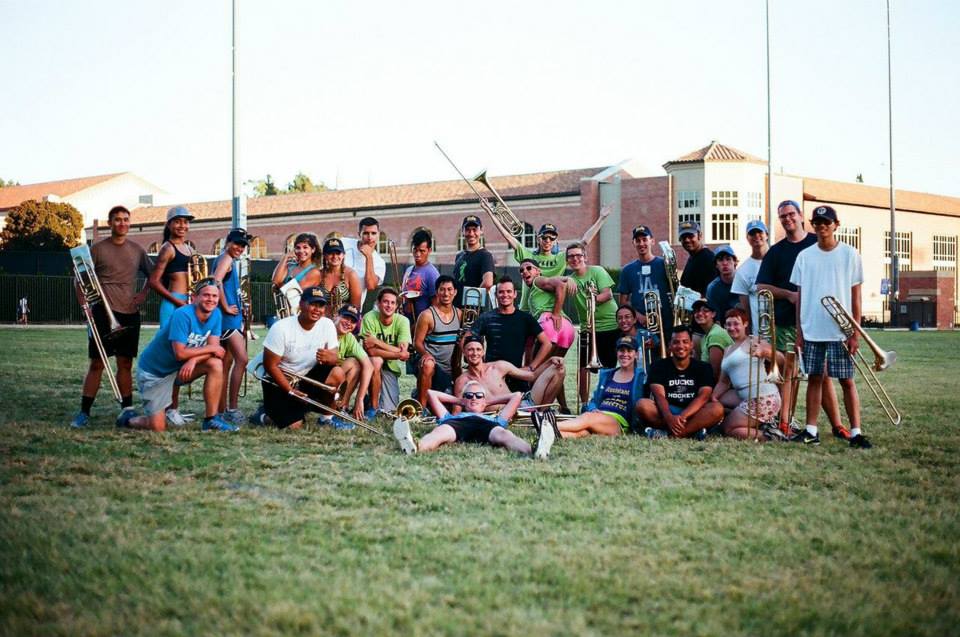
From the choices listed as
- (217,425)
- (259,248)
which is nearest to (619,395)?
(217,425)

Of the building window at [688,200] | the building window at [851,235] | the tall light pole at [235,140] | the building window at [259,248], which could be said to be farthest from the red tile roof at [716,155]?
the tall light pole at [235,140]

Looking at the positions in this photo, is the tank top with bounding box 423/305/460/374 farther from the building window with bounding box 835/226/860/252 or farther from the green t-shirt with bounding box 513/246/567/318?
the building window with bounding box 835/226/860/252

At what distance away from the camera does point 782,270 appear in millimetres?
8672

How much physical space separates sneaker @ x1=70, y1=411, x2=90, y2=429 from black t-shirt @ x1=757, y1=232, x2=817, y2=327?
20.8 feet

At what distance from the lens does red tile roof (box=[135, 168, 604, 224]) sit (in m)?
55.3

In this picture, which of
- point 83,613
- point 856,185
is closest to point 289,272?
point 83,613

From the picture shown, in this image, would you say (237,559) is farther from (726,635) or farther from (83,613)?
(726,635)

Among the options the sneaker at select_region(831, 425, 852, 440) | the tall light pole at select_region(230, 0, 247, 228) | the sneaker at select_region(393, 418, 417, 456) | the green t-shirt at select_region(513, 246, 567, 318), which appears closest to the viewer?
the sneaker at select_region(393, 418, 417, 456)

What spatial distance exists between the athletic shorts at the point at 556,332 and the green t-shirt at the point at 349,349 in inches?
72.8

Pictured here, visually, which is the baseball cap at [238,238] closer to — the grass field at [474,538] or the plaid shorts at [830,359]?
the grass field at [474,538]

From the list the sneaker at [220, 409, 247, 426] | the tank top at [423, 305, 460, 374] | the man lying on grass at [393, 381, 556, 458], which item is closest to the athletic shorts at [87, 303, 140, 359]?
the sneaker at [220, 409, 247, 426]

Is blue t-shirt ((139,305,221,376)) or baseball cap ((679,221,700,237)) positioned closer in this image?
blue t-shirt ((139,305,221,376))

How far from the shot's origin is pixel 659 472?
6684 mm

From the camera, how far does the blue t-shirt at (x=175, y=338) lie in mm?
8648
